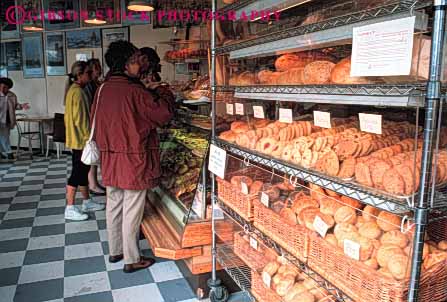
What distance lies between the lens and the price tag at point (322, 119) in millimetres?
1694

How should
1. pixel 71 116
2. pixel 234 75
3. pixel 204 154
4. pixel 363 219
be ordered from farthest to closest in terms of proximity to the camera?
pixel 71 116 → pixel 204 154 → pixel 234 75 → pixel 363 219

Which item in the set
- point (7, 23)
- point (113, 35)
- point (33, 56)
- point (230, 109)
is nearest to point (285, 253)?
point (230, 109)

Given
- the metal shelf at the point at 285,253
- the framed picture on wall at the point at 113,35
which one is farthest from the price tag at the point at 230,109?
the framed picture on wall at the point at 113,35

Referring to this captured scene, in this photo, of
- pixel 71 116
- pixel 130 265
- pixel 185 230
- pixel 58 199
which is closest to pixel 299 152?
pixel 185 230

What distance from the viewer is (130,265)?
2873mm

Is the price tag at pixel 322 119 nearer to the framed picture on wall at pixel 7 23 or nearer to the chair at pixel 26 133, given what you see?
the chair at pixel 26 133

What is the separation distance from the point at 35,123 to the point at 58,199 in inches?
152

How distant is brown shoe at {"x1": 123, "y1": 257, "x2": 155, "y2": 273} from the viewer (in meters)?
2.87

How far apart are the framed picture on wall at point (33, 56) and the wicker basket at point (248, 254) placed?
671 cm

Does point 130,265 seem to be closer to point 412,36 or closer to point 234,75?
point 234,75

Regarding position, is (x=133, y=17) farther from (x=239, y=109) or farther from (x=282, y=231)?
(x=282, y=231)

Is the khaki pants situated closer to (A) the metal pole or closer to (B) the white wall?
(A) the metal pole

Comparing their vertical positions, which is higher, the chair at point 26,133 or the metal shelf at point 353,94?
the metal shelf at point 353,94

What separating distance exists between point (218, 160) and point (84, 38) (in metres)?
5.94
